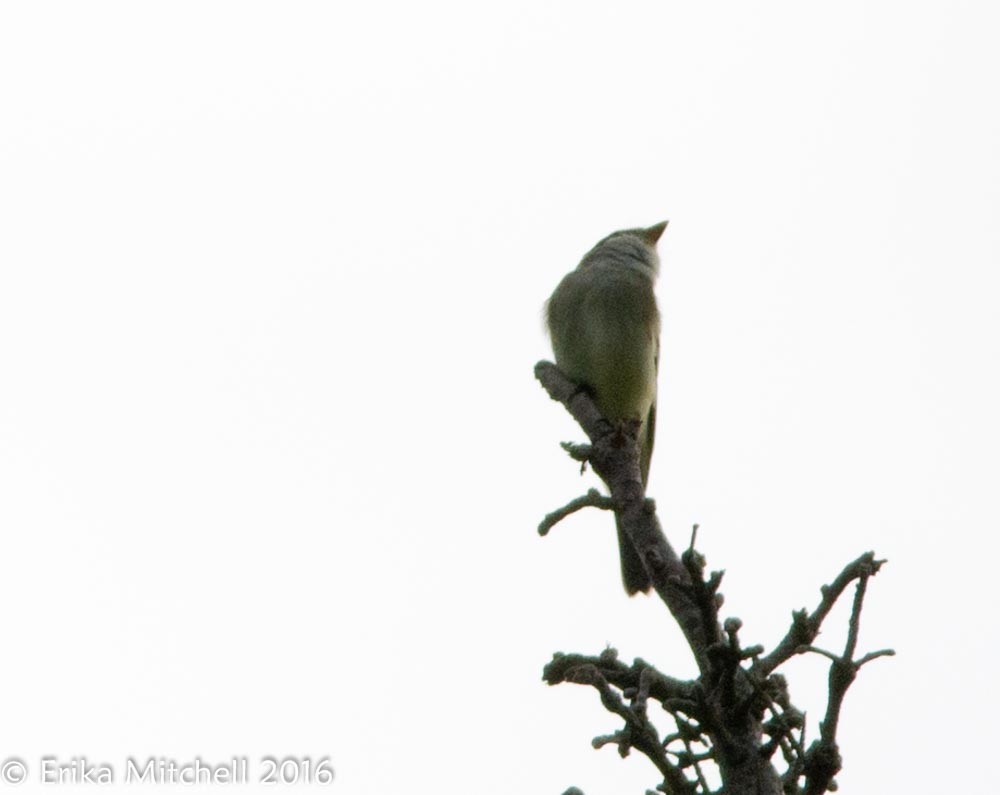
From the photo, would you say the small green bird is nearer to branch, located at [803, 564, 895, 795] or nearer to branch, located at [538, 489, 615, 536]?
branch, located at [538, 489, 615, 536]

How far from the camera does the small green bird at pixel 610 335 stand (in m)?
8.35

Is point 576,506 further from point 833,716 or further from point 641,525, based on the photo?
point 833,716

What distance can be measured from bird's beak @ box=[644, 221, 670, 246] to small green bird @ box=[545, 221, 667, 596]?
1.06m

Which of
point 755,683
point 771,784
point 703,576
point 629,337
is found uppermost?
point 629,337

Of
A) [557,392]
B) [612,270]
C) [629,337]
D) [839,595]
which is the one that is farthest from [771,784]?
[612,270]

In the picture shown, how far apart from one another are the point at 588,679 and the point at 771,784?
569mm

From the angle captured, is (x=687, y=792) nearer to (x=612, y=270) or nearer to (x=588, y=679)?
(x=588, y=679)

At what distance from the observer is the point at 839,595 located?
3.47 m

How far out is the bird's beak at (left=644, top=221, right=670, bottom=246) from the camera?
402 inches

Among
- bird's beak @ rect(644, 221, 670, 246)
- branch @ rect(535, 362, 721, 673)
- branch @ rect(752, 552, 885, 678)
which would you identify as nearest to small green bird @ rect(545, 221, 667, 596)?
bird's beak @ rect(644, 221, 670, 246)

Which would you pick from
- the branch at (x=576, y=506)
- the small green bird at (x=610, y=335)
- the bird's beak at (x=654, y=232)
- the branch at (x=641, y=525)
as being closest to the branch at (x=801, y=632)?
the branch at (x=641, y=525)

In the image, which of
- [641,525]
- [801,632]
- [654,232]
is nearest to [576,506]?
[641,525]

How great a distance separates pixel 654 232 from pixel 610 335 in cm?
214

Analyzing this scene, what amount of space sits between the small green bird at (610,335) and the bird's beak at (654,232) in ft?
3.47
